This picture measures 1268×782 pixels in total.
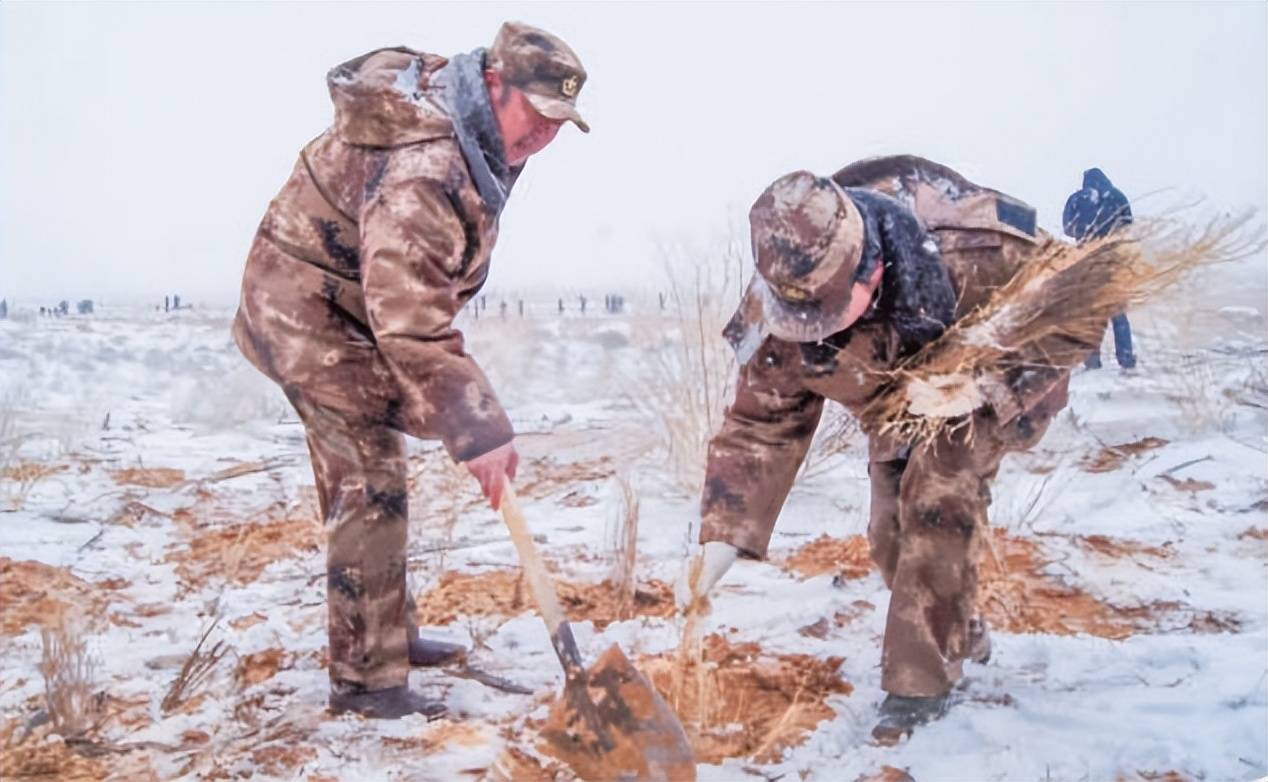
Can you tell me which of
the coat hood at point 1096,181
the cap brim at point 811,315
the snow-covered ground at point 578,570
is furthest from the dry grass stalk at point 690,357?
the coat hood at point 1096,181

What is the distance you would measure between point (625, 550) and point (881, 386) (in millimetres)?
536

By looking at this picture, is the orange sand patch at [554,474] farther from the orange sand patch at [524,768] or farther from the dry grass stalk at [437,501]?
the orange sand patch at [524,768]

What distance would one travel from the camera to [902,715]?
2.04 metres

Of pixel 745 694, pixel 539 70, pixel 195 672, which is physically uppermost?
pixel 539 70

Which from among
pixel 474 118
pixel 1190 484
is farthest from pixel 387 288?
pixel 1190 484

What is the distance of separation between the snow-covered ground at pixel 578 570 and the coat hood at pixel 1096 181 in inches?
10.7

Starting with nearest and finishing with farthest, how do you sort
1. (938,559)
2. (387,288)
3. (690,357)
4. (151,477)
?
(387,288) < (151,477) < (938,559) < (690,357)

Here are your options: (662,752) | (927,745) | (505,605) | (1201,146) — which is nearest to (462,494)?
(505,605)

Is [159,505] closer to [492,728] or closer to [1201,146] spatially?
[492,728]

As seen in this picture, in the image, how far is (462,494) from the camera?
2057 mm

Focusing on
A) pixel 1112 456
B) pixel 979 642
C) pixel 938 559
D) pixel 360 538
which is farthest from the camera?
pixel 1112 456

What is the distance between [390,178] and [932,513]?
106cm

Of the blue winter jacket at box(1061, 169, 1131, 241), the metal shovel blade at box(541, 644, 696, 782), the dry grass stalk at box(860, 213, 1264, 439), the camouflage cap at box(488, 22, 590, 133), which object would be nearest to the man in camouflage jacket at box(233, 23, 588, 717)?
the camouflage cap at box(488, 22, 590, 133)

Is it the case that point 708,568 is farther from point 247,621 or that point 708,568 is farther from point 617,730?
point 247,621
